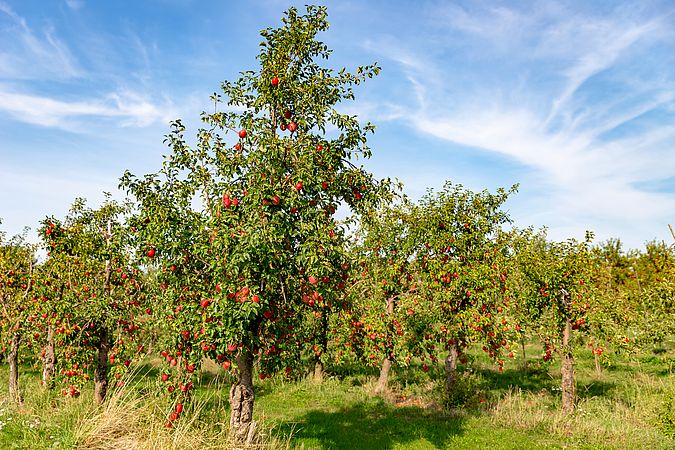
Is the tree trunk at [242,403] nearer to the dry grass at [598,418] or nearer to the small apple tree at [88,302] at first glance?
the small apple tree at [88,302]

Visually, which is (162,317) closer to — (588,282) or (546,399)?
(588,282)

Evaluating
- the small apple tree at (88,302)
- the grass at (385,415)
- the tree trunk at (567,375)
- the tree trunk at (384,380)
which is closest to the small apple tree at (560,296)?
the tree trunk at (567,375)

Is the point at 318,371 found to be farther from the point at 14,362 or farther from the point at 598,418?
the point at 14,362

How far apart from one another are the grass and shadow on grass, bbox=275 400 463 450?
31 mm

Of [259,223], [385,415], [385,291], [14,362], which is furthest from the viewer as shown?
[385,291]

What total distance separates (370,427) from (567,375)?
20.9 ft

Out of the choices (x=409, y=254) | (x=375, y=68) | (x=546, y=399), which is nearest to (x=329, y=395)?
(x=409, y=254)

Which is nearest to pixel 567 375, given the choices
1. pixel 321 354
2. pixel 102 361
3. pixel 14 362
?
pixel 321 354

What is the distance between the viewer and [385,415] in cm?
1489

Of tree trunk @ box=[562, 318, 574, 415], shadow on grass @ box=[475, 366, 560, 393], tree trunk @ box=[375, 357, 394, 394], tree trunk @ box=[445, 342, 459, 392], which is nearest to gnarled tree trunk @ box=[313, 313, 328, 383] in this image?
tree trunk @ box=[375, 357, 394, 394]

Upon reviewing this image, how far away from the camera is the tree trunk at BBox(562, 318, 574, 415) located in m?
14.3

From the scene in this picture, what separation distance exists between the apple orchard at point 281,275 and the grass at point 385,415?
675mm

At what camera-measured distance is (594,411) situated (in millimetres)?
14758

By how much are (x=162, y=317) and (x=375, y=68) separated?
5931 mm
